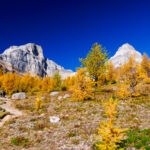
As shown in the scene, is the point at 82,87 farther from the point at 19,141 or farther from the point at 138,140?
the point at 138,140

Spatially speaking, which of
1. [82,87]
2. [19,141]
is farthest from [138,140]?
[82,87]

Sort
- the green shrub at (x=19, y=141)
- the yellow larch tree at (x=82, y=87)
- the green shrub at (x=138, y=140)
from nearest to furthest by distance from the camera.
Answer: the green shrub at (x=138, y=140) → the green shrub at (x=19, y=141) → the yellow larch tree at (x=82, y=87)

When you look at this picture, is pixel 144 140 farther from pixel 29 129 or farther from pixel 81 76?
pixel 81 76

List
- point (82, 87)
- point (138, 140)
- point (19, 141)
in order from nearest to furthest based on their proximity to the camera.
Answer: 1. point (138, 140)
2. point (19, 141)
3. point (82, 87)

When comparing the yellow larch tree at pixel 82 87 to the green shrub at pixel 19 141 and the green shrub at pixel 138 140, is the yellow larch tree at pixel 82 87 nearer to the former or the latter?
the green shrub at pixel 19 141

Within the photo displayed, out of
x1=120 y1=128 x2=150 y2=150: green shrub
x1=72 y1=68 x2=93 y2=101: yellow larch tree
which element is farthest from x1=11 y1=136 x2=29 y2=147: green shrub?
x1=72 y1=68 x2=93 y2=101: yellow larch tree

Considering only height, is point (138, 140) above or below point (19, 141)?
above

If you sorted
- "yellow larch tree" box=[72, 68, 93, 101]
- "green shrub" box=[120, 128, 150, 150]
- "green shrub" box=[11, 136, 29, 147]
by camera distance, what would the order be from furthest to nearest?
"yellow larch tree" box=[72, 68, 93, 101] < "green shrub" box=[11, 136, 29, 147] < "green shrub" box=[120, 128, 150, 150]

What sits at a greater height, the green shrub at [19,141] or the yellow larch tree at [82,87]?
the yellow larch tree at [82,87]

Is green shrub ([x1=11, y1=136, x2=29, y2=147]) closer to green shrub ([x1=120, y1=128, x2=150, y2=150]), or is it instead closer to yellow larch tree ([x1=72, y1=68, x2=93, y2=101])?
green shrub ([x1=120, y1=128, x2=150, y2=150])

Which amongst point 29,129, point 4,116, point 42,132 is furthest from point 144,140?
point 4,116

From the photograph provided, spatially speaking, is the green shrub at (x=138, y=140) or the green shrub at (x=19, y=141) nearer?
the green shrub at (x=138, y=140)

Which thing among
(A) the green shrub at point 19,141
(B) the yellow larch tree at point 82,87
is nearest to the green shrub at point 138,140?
(A) the green shrub at point 19,141

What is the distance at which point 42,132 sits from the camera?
14180 mm
